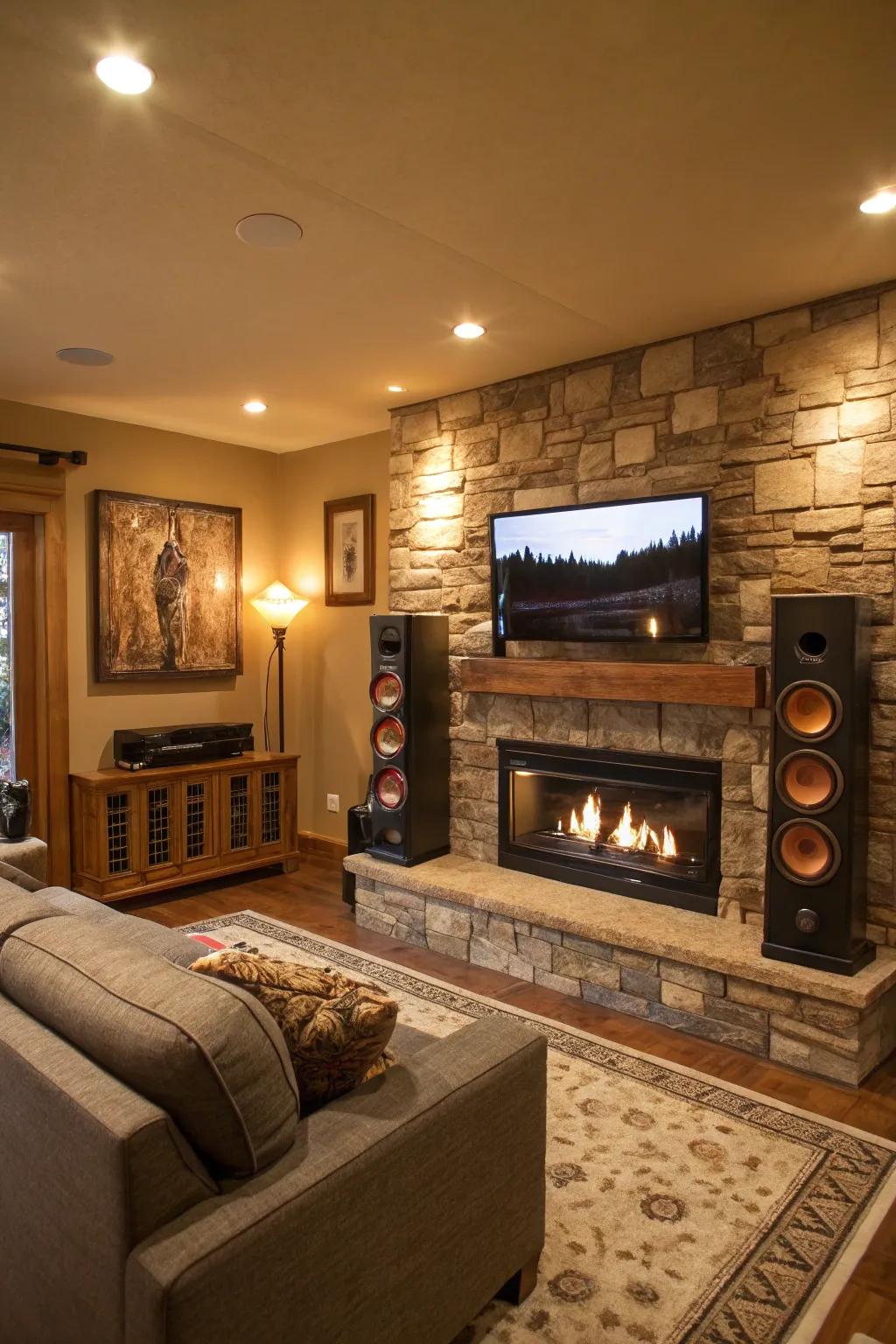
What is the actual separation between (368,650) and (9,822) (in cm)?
237

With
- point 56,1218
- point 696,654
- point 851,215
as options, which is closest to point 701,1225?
point 56,1218

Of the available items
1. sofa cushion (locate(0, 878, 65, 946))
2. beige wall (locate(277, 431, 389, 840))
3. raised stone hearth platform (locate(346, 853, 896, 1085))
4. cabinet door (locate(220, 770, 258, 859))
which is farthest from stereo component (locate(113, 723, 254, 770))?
sofa cushion (locate(0, 878, 65, 946))

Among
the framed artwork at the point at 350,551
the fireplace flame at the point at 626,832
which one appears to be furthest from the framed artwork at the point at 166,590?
the fireplace flame at the point at 626,832

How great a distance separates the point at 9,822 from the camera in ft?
11.7

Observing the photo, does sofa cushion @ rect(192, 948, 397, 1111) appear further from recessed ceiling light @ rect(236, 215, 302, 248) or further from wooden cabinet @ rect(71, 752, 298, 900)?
wooden cabinet @ rect(71, 752, 298, 900)

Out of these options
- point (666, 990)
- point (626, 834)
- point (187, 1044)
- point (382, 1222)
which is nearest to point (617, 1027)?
point (666, 990)

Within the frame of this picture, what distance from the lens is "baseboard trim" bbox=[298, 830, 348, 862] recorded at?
5.59m

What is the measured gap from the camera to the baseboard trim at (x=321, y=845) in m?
5.59

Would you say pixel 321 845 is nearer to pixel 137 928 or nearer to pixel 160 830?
pixel 160 830

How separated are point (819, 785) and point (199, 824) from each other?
335 centimetres

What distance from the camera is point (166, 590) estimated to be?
529 cm

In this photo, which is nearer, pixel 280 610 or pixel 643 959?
pixel 643 959

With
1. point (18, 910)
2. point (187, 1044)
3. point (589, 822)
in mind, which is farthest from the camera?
point (589, 822)

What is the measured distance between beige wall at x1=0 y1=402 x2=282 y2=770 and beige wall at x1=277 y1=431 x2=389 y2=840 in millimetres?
184
